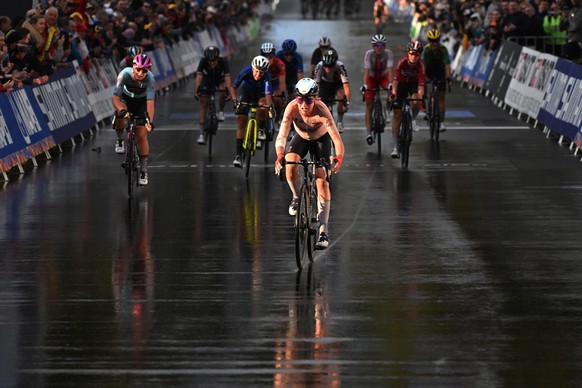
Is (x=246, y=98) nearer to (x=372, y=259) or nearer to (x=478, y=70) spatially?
(x=372, y=259)

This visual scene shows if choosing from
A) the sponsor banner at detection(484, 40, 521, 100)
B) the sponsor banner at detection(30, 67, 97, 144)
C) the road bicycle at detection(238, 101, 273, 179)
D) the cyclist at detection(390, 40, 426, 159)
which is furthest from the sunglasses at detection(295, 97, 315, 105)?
the sponsor banner at detection(484, 40, 521, 100)

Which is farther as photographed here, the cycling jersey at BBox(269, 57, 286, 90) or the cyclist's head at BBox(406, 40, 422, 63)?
the cycling jersey at BBox(269, 57, 286, 90)

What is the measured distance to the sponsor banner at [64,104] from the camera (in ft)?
85.4

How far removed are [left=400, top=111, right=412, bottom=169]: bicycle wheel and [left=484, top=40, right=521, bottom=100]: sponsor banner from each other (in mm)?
11304

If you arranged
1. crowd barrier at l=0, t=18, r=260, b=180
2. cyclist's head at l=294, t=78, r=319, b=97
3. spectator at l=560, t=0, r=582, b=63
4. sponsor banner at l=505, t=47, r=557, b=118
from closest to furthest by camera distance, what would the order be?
cyclist's head at l=294, t=78, r=319, b=97, crowd barrier at l=0, t=18, r=260, b=180, sponsor banner at l=505, t=47, r=557, b=118, spectator at l=560, t=0, r=582, b=63

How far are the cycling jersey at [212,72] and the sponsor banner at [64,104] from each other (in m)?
2.51

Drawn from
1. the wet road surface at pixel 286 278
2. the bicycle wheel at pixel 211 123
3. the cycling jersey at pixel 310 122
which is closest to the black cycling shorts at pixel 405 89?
the wet road surface at pixel 286 278

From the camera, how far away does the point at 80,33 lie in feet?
106

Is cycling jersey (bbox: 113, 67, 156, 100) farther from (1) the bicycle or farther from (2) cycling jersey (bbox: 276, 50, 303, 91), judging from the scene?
(1) the bicycle

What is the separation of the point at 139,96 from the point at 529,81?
13.1 m

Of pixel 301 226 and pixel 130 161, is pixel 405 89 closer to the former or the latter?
pixel 130 161

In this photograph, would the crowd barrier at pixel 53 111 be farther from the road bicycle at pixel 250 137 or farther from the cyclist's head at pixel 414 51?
the cyclist's head at pixel 414 51

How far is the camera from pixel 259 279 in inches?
562

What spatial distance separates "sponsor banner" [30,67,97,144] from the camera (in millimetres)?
26031
